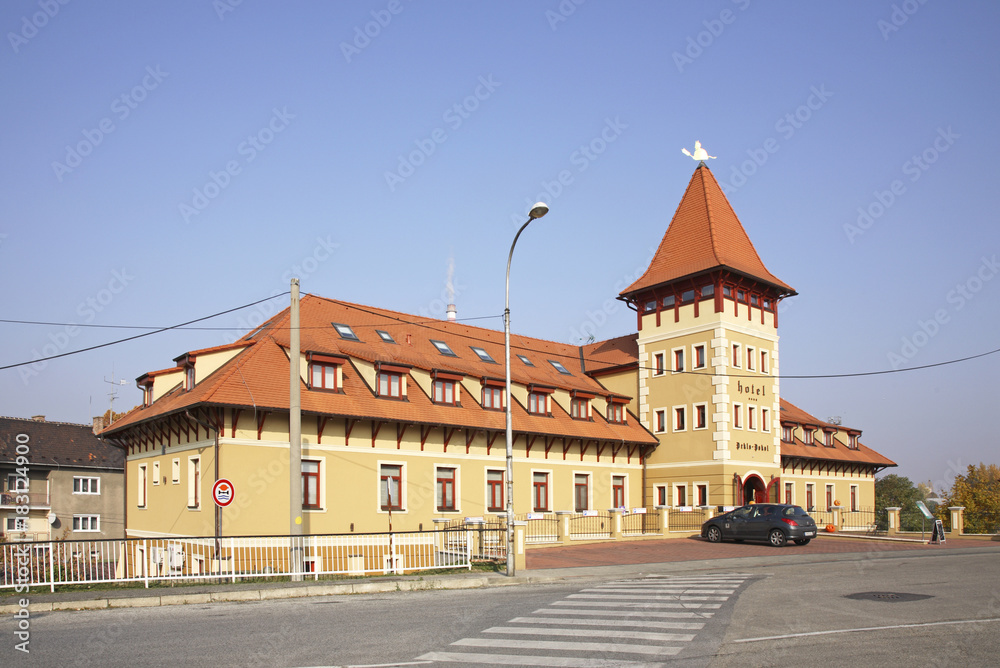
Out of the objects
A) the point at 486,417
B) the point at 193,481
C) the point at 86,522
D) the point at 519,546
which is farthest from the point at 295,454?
the point at 86,522

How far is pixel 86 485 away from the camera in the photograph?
55938mm

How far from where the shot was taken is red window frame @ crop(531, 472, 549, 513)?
35.7 m

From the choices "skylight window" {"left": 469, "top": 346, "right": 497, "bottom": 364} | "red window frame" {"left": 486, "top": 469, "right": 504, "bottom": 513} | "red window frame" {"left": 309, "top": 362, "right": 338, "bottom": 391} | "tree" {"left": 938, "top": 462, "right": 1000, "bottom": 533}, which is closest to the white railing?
"red window frame" {"left": 309, "top": 362, "right": 338, "bottom": 391}

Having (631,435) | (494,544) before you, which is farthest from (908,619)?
(631,435)

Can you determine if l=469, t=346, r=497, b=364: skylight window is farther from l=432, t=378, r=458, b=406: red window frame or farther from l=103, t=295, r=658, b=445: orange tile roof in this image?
l=432, t=378, r=458, b=406: red window frame

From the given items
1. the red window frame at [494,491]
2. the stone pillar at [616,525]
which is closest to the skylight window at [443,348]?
the red window frame at [494,491]

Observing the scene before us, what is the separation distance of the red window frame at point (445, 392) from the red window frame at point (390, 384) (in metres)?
1.76

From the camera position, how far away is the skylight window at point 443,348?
123 ft

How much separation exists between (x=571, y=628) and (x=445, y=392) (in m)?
22.2

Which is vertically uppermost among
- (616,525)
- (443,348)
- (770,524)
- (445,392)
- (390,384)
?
(443,348)

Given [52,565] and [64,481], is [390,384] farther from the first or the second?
[64,481]

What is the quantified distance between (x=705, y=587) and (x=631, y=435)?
23.4m

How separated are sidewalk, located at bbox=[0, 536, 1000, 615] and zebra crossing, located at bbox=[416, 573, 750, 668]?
415cm

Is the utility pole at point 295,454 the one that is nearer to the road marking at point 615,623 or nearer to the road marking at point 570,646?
the road marking at point 615,623
